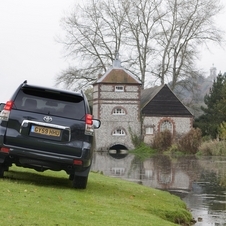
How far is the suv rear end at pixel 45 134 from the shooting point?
11.2 m

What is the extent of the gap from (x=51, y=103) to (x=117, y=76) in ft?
163

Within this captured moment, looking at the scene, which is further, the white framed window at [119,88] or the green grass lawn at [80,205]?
the white framed window at [119,88]

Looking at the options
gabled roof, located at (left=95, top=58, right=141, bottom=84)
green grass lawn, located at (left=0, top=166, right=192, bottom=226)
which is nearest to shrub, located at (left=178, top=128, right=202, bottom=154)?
gabled roof, located at (left=95, top=58, right=141, bottom=84)

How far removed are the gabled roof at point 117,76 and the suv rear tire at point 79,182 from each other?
159 ft

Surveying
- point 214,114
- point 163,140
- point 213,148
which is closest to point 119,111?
point 163,140

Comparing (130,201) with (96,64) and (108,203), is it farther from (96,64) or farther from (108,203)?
(96,64)

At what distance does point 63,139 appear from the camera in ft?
36.9

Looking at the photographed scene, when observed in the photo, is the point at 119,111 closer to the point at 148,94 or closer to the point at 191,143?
the point at 148,94

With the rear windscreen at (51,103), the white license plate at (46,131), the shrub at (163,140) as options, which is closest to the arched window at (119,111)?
the shrub at (163,140)

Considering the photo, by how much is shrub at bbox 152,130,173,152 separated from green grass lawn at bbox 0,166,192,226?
4104cm

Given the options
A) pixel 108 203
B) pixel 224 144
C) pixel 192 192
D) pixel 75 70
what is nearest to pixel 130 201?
pixel 108 203

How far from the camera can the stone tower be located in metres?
60.5

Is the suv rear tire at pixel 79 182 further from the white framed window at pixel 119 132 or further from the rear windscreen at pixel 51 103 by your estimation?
the white framed window at pixel 119 132

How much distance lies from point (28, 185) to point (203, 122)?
55.6m
